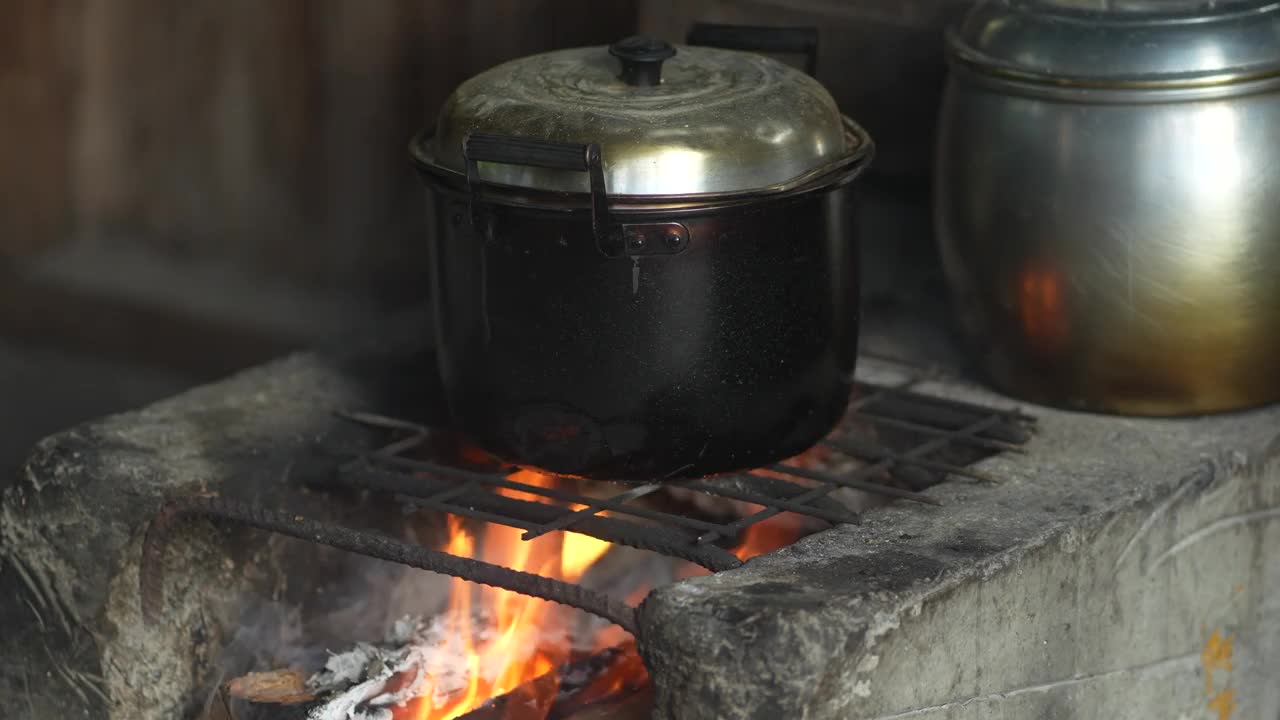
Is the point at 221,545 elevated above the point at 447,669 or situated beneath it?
elevated above

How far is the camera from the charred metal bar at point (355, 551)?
1703 mm

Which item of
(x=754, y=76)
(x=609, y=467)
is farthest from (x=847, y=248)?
(x=609, y=467)

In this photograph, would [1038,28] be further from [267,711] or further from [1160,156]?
[267,711]

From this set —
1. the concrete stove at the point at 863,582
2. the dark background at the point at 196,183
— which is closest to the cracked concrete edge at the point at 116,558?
the concrete stove at the point at 863,582

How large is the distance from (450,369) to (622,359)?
0.28 m

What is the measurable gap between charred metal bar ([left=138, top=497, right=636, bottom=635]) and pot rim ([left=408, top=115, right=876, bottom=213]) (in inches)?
15.9

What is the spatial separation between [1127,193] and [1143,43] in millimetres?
194

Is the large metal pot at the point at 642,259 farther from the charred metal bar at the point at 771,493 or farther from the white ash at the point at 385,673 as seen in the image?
the white ash at the point at 385,673

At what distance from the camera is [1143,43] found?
2.17m

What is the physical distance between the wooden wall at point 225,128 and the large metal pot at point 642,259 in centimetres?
170

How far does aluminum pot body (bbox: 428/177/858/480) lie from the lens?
1.90 metres

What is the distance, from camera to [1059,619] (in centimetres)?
195

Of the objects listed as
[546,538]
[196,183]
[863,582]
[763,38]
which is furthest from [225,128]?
[863,582]

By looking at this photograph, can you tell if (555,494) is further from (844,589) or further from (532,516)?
(844,589)
